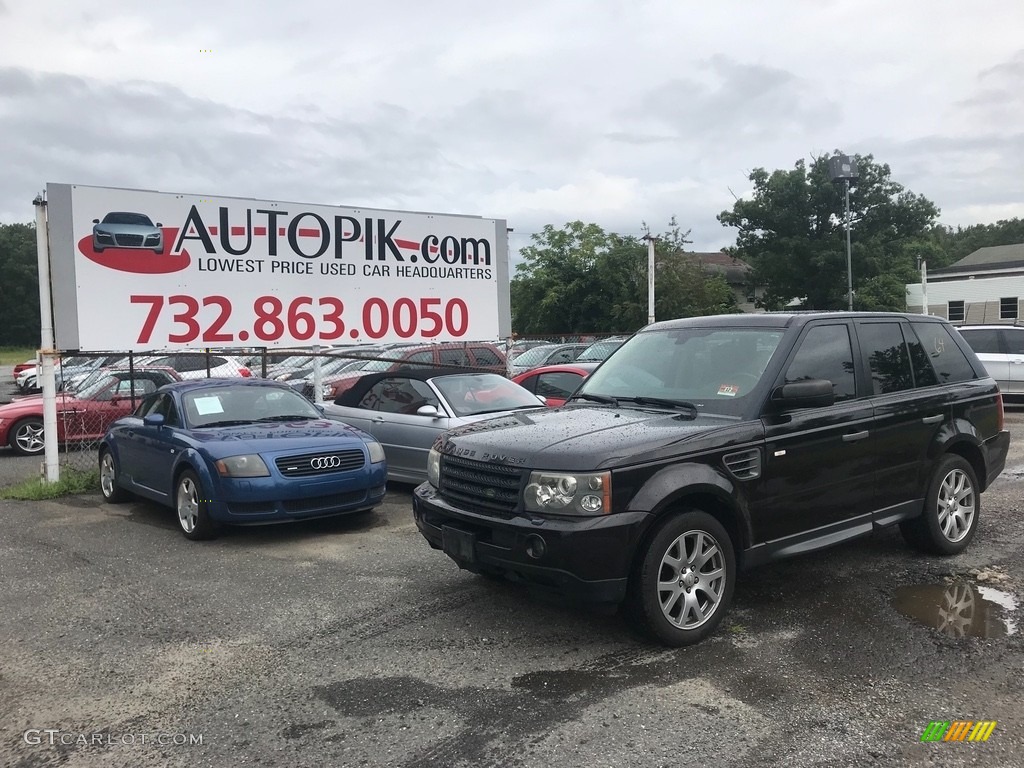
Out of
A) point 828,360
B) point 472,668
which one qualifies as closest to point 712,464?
point 828,360

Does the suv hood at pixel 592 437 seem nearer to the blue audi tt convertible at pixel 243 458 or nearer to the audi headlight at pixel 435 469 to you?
the audi headlight at pixel 435 469

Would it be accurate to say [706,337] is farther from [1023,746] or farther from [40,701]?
[40,701]

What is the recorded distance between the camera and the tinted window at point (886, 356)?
5.82m

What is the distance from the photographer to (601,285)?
143ft

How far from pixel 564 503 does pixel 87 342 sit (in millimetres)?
8305

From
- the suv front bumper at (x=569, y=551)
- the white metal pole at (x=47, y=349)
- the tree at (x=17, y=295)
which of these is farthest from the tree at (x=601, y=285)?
the tree at (x=17, y=295)

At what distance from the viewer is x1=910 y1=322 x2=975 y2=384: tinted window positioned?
251 inches

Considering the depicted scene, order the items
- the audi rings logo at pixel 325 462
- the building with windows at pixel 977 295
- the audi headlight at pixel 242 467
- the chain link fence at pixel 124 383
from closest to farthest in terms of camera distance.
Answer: the audi headlight at pixel 242 467, the audi rings logo at pixel 325 462, the chain link fence at pixel 124 383, the building with windows at pixel 977 295

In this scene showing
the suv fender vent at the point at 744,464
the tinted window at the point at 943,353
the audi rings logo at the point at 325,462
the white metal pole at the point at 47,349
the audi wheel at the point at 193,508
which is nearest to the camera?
the suv fender vent at the point at 744,464

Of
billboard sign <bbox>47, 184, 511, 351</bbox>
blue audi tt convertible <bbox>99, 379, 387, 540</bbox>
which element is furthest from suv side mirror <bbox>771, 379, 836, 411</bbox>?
billboard sign <bbox>47, 184, 511, 351</bbox>

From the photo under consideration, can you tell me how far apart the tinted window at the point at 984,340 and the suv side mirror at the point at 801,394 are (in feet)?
45.9

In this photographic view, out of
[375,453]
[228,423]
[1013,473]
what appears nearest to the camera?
[375,453]

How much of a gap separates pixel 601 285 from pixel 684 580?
39.8 meters

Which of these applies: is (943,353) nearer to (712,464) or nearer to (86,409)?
(712,464)
